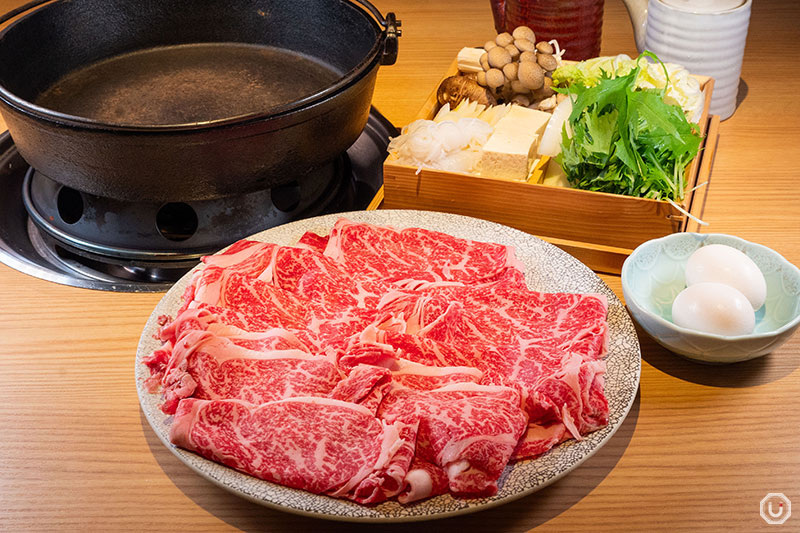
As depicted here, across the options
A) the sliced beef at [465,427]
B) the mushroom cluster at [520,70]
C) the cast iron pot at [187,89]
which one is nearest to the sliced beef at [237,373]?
the sliced beef at [465,427]

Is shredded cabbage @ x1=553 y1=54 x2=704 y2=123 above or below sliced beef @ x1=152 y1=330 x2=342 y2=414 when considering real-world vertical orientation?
above

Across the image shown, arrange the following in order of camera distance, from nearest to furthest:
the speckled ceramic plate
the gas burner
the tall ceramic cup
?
the speckled ceramic plate < the gas burner < the tall ceramic cup

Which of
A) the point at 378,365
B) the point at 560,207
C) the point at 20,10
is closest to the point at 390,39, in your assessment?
the point at 560,207

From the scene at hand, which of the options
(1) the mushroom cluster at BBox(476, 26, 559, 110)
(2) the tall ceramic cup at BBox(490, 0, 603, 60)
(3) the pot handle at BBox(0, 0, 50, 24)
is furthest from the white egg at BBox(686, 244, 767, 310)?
(3) the pot handle at BBox(0, 0, 50, 24)

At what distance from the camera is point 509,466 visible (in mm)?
1141

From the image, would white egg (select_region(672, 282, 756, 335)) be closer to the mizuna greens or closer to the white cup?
the mizuna greens

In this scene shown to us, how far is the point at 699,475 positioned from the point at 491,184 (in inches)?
28.7

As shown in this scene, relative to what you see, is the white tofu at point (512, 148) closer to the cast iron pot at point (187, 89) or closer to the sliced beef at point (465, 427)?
the cast iron pot at point (187, 89)

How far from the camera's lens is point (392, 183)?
1.75 m

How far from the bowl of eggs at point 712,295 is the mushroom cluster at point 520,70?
60 cm

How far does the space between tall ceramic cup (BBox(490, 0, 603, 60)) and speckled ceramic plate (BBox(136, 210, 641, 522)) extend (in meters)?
0.81

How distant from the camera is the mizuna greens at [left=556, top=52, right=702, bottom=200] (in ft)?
5.28

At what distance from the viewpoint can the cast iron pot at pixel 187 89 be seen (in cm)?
149

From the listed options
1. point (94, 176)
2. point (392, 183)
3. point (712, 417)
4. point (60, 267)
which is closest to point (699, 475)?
point (712, 417)
